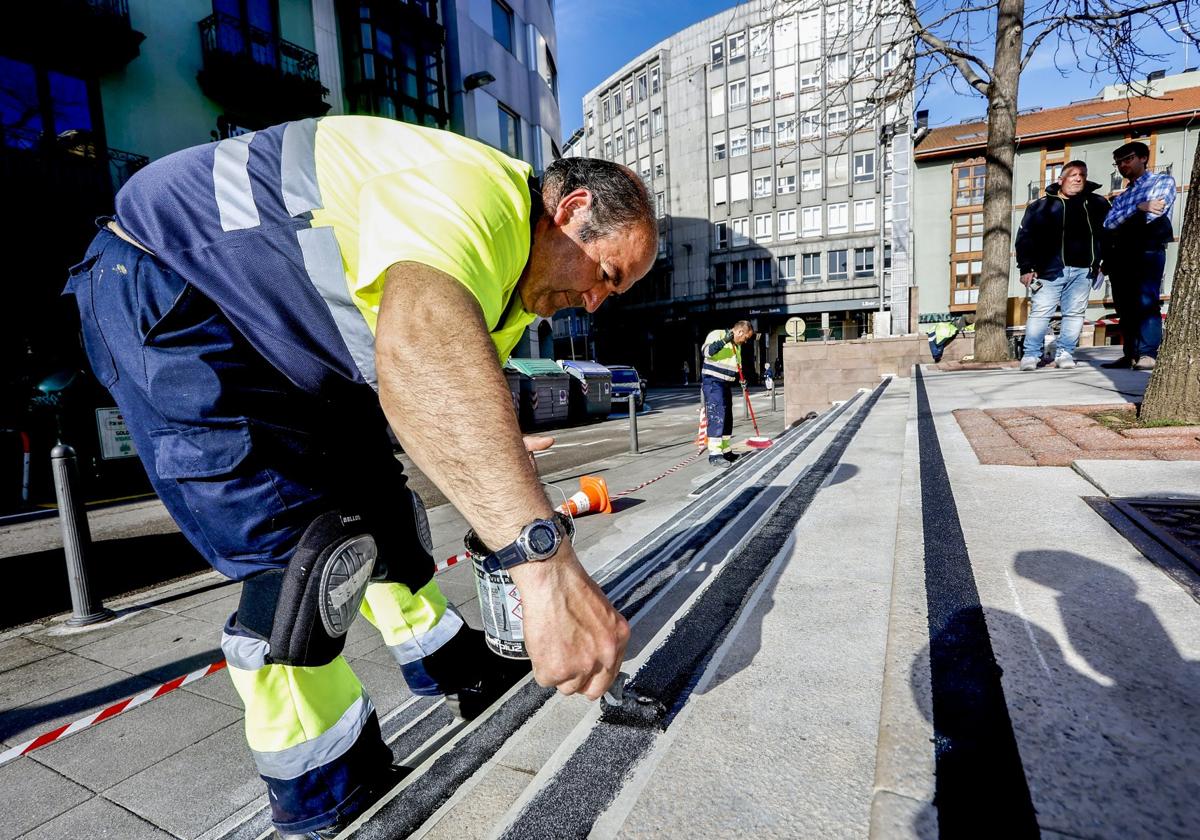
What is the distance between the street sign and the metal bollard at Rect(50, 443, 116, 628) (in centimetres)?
674

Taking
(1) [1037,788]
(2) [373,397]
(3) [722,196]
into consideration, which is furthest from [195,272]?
(3) [722,196]

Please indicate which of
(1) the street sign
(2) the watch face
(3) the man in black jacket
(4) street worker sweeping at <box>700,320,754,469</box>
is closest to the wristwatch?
(2) the watch face

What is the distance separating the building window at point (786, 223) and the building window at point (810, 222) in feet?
1.76

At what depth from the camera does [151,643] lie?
2.91 m

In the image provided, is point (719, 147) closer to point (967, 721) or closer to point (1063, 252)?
point (1063, 252)

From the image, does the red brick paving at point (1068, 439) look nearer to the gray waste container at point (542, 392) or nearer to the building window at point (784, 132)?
the gray waste container at point (542, 392)

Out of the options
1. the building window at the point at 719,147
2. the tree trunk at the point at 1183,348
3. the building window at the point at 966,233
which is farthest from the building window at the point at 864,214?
the tree trunk at the point at 1183,348

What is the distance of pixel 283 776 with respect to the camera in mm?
1324

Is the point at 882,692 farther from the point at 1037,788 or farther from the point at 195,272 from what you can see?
the point at 195,272

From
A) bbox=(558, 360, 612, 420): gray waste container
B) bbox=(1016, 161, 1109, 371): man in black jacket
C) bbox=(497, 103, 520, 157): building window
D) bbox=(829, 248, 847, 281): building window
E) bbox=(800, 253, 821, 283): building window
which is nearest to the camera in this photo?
bbox=(1016, 161, 1109, 371): man in black jacket

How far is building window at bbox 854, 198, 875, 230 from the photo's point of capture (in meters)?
34.2

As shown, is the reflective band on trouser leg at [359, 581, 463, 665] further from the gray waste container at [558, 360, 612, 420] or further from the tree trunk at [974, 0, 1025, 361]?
the gray waste container at [558, 360, 612, 420]

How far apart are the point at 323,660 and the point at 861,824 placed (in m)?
1.16

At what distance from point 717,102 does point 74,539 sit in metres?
42.2
